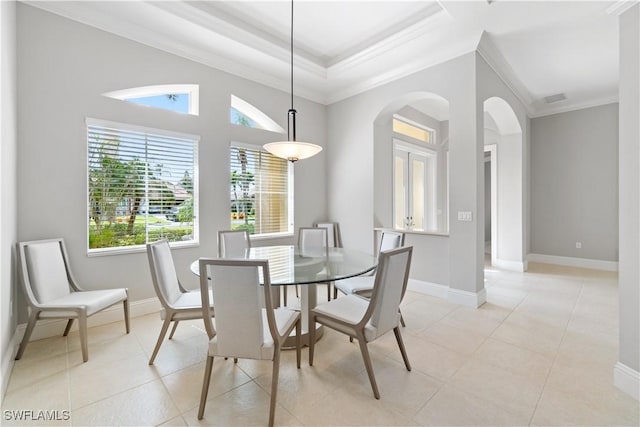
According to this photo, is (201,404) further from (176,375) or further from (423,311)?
(423,311)

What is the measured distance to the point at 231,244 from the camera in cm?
327

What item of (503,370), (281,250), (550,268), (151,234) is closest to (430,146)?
(550,268)

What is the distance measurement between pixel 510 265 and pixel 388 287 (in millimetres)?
4557

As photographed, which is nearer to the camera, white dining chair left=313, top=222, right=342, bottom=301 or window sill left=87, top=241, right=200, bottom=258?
window sill left=87, top=241, right=200, bottom=258

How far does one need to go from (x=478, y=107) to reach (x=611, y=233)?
13.7 ft

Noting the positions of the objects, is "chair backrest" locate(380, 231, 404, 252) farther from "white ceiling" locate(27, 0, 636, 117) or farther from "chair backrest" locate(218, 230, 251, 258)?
"white ceiling" locate(27, 0, 636, 117)

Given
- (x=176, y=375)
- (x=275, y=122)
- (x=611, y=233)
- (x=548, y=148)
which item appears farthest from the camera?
(x=548, y=148)

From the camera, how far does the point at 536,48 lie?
3.47 meters

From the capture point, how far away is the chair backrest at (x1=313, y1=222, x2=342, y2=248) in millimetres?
4668

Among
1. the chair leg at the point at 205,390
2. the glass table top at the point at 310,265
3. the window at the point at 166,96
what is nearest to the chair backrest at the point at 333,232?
the glass table top at the point at 310,265

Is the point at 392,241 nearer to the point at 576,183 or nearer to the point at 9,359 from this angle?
the point at 9,359

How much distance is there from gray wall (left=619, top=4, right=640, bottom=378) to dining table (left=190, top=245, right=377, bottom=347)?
5.42ft

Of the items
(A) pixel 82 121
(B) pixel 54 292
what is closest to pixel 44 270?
(B) pixel 54 292

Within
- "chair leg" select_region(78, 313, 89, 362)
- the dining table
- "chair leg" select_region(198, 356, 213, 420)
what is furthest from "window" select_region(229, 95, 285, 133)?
"chair leg" select_region(198, 356, 213, 420)
